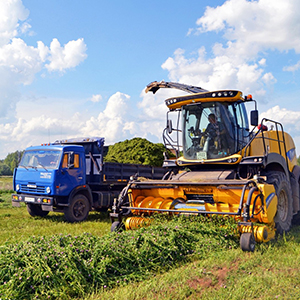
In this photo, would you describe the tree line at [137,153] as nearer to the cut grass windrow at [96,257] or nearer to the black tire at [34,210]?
the black tire at [34,210]

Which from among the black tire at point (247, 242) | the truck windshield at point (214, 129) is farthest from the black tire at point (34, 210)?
the black tire at point (247, 242)

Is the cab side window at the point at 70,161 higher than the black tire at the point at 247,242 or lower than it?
higher

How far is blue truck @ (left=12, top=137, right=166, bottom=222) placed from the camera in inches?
436

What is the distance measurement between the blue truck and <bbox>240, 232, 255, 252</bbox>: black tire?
6533mm

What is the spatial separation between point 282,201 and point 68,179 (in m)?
6.47

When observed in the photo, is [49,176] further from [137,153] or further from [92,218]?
[137,153]

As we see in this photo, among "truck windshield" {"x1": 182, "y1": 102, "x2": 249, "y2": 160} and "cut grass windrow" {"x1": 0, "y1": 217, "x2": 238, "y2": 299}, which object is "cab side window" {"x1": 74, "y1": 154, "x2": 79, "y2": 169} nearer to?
"truck windshield" {"x1": 182, "y1": 102, "x2": 249, "y2": 160}

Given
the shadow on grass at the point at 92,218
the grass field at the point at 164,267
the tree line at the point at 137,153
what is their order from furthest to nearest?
the tree line at the point at 137,153 → the shadow on grass at the point at 92,218 → the grass field at the point at 164,267

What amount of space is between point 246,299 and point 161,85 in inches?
271

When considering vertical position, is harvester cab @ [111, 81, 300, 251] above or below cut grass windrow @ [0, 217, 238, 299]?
above

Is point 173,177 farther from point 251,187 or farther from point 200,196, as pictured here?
point 251,187

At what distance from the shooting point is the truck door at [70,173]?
11.1 meters

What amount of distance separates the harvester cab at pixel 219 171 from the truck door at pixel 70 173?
3705mm

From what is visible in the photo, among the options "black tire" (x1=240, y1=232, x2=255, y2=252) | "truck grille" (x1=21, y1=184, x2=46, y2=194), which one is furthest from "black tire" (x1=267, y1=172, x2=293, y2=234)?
"truck grille" (x1=21, y1=184, x2=46, y2=194)
